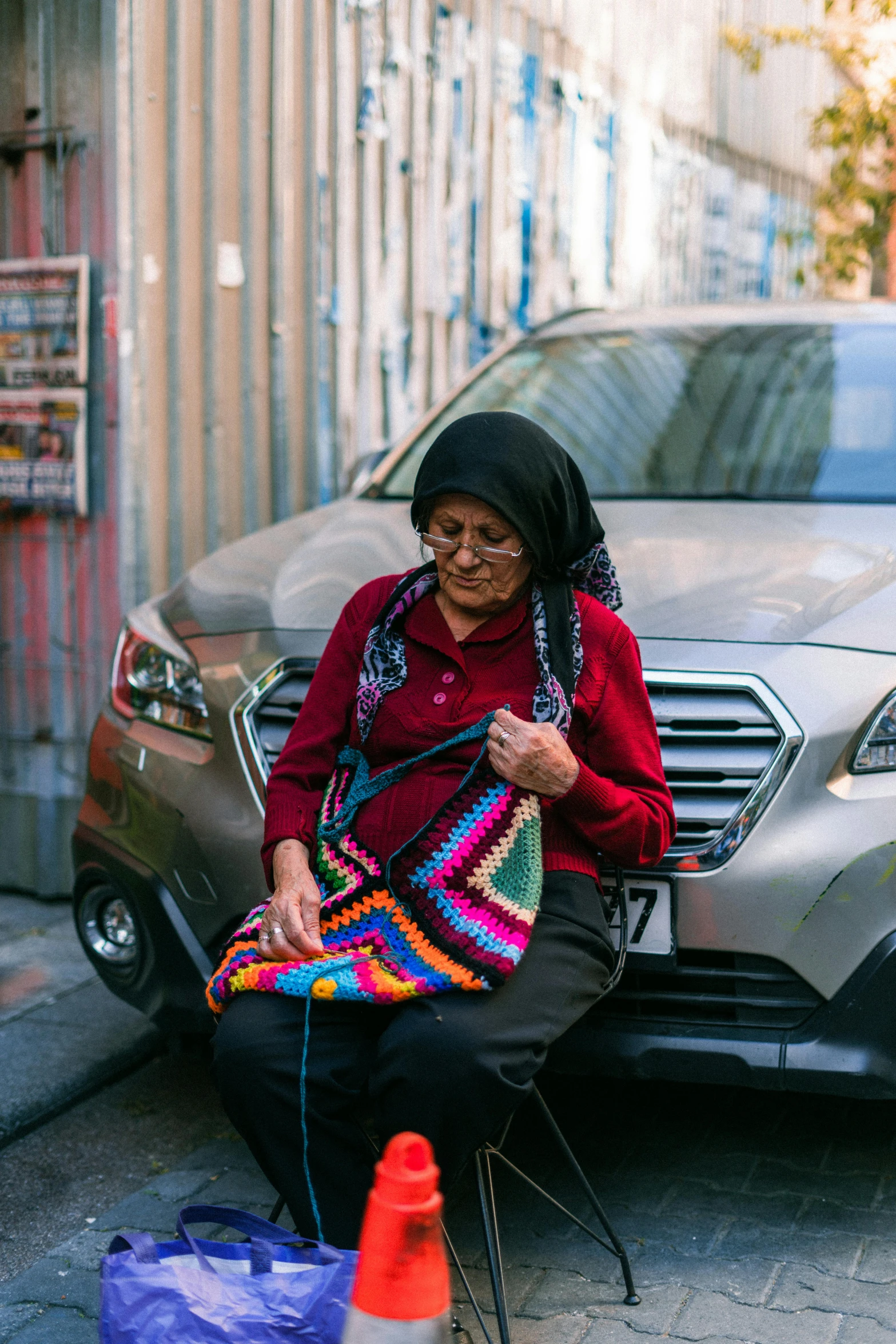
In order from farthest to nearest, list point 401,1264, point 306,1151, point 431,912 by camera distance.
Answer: point 431,912 < point 306,1151 < point 401,1264

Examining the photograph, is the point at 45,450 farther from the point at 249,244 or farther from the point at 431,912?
the point at 431,912

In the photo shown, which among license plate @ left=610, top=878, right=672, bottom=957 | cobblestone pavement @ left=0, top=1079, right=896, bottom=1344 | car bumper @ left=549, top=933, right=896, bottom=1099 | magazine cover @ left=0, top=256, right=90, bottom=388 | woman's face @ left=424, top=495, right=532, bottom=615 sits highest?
magazine cover @ left=0, top=256, right=90, bottom=388

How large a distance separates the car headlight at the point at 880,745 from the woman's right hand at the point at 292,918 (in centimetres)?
103

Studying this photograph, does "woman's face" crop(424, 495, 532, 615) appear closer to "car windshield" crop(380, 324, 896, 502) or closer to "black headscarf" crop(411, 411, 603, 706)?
"black headscarf" crop(411, 411, 603, 706)

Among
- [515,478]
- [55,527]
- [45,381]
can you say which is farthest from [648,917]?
[45,381]

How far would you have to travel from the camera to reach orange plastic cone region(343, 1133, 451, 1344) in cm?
154

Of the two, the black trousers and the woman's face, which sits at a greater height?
the woman's face

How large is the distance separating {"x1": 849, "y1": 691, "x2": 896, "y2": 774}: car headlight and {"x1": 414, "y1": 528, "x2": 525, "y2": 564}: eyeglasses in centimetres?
74

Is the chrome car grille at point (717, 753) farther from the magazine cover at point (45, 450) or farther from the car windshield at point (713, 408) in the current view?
the magazine cover at point (45, 450)

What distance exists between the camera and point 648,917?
2744 millimetres

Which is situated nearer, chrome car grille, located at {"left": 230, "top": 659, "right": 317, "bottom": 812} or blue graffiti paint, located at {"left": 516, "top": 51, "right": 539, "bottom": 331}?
chrome car grille, located at {"left": 230, "top": 659, "right": 317, "bottom": 812}

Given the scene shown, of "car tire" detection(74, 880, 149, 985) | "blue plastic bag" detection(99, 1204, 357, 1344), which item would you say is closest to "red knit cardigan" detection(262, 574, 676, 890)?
"car tire" detection(74, 880, 149, 985)

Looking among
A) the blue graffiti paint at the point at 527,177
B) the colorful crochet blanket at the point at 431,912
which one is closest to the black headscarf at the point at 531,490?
the colorful crochet blanket at the point at 431,912

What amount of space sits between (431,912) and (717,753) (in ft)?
2.32
